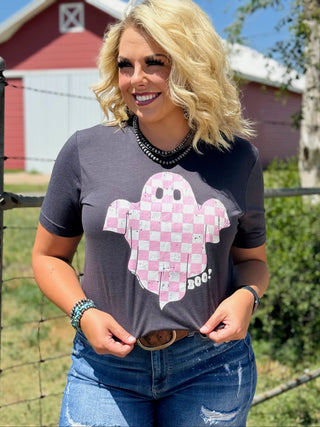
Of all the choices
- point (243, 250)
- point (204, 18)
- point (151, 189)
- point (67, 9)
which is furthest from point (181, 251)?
point (67, 9)

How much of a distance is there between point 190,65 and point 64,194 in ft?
1.55

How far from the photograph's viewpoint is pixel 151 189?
1.63 m

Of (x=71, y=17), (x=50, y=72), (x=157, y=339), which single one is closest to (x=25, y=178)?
(x=50, y=72)

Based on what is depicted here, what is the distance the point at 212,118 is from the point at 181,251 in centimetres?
37

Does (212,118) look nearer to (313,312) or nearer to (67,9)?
(313,312)

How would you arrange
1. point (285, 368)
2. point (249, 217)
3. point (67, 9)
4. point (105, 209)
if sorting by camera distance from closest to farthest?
point (105, 209) < point (249, 217) < point (285, 368) < point (67, 9)

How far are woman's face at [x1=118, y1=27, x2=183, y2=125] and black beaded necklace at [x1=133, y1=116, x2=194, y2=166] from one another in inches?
1.9

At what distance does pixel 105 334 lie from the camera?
1.57 m

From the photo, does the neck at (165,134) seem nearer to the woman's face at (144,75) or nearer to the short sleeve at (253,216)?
the woman's face at (144,75)

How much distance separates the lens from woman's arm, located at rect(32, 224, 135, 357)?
1.57m

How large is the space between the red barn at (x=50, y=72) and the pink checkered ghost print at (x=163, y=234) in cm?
1613

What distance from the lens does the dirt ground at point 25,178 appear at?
15.7m

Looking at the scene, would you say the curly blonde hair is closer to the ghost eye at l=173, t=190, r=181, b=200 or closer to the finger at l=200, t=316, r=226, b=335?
the ghost eye at l=173, t=190, r=181, b=200

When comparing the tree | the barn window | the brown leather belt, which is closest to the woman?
the brown leather belt
